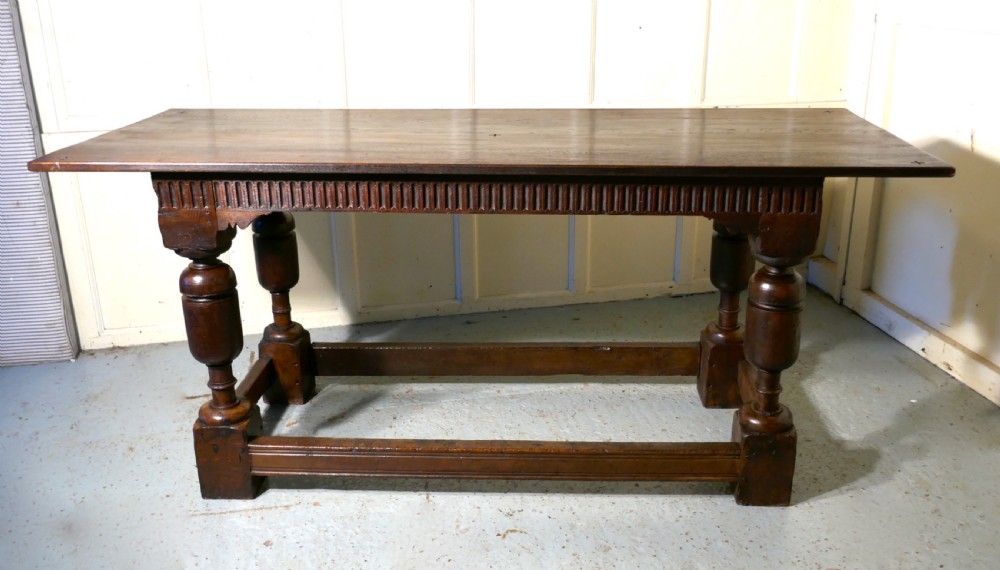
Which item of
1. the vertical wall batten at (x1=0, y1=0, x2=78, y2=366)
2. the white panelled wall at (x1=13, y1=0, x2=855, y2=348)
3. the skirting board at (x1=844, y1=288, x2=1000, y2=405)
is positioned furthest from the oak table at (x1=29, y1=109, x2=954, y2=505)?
the skirting board at (x1=844, y1=288, x2=1000, y2=405)

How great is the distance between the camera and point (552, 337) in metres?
3.27

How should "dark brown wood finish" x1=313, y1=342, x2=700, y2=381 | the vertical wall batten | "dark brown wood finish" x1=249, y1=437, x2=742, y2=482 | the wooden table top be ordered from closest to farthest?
the wooden table top, "dark brown wood finish" x1=249, y1=437, x2=742, y2=482, "dark brown wood finish" x1=313, y1=342, x2=700, y2=381, the vertical wall batten

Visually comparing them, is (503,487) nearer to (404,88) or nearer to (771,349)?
(771,349)

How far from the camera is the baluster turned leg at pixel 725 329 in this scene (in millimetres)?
2601

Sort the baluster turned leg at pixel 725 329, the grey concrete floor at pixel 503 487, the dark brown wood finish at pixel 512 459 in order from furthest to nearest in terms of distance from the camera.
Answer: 1. the baluster turned leg at pixel 725 329
2. the dark brown wood finish at pixel 512 459
3. the grey concrete floor at pixel 503 487

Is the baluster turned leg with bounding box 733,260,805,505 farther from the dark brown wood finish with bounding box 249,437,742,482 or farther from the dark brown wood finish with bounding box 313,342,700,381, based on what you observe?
the dark brown wood finish with bounding box 313,342,700,381

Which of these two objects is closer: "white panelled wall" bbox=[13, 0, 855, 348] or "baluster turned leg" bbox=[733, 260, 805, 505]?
"baluster turned leg" bbox=[733, 260, 805, 505]

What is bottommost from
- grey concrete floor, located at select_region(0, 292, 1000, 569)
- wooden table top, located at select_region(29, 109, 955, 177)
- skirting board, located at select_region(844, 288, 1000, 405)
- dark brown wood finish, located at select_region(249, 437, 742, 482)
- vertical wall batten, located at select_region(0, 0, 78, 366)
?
grey concrete floor, located at select_region(0, 292, 1000, 569)

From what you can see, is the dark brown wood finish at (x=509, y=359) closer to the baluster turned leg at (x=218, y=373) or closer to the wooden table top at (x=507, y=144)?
the baluster turned leg at (x=218, y=373)

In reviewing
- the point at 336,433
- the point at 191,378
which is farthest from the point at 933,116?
the point at 191,378

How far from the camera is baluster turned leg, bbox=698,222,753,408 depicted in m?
2.60

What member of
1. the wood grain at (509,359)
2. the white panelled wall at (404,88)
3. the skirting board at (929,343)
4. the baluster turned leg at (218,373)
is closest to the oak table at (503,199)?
the baluster turned leg at (218,373)

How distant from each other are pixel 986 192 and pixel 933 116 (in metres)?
0.35

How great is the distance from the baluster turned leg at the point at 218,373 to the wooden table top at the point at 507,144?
0.25m
